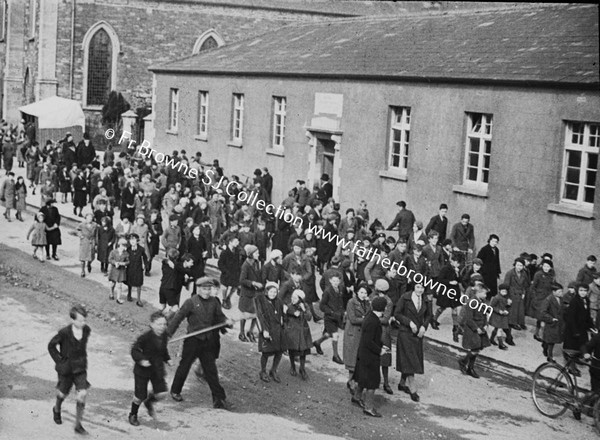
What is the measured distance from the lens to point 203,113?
32.8 m

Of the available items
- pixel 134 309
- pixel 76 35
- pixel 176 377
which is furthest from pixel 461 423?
pixel 76 35

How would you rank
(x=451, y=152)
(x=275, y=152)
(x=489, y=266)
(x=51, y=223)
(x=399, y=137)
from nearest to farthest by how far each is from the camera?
(x=489, y=266) → (x=51, y=223) → (x=451, y=152) → (x=399, y=137) → (x=275, y=152)

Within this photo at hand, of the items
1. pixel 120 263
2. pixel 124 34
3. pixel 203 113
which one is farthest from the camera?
pixel 124 34

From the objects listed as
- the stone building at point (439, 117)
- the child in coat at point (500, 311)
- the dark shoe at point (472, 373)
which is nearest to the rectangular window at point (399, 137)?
the stone building at point (439, 117)

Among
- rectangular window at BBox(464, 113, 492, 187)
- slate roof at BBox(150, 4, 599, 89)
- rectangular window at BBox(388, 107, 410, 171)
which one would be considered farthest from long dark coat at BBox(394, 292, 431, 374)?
rectangular window at BBox(388, 107, 410, 171)

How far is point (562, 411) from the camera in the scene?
38.7ft

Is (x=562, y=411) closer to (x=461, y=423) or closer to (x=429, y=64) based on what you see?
(x=461, y=423)

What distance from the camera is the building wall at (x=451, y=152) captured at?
18.1 m

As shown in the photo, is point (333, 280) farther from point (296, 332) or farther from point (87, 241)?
point (87, 241)

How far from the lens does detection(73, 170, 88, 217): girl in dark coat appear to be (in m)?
25.5

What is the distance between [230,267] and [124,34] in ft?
105

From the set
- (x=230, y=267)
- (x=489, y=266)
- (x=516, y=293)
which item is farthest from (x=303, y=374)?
(x=489, y=266)

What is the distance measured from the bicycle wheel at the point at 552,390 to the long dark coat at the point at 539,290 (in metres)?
3.10

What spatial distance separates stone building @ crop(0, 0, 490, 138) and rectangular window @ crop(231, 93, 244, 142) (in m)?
17.0
